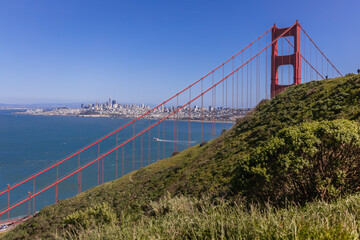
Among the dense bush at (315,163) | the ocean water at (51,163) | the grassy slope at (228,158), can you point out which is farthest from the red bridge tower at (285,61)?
the dense bush at (315,163)

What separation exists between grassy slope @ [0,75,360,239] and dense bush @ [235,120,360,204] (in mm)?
4900

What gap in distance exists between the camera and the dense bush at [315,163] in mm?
6582

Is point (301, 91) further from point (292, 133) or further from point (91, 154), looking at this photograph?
point (91, 154)

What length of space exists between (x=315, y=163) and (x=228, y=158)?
33.2 ft

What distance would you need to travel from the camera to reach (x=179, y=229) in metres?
4.97

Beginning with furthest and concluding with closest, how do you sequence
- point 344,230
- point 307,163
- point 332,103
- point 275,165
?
1. point 332,103
2. point 275,165
3. point 307,163
4. point 344,230

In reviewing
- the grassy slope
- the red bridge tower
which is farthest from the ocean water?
the red bridge tower

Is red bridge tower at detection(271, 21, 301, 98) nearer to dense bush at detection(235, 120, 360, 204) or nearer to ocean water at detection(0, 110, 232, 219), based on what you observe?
ocean water at detection(0, 110, 232, 219)

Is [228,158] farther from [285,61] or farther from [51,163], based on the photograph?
[51,163]

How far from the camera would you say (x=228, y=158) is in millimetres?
16812

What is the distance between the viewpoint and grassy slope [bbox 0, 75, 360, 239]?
1512cm

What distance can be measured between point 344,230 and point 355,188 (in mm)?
3912

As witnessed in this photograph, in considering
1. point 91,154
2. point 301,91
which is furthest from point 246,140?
point 91,154

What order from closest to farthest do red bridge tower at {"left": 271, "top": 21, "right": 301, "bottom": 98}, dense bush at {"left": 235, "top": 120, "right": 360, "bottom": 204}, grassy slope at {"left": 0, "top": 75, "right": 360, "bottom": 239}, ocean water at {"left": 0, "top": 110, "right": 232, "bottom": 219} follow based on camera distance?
1. dense bush at {"left": 235, "top": 120, "right": 360, "bottom": 204}
2. grassy slope at {"left": 0, "top": 75, "right": 360, "bottom": 239}
3. red bridge tower at {"left": 271, "top": 21, "right": 301, "bottom": 98}
4. ocean water at {"left": 0, "top": 110, "right": 232, "bottom": 219}
